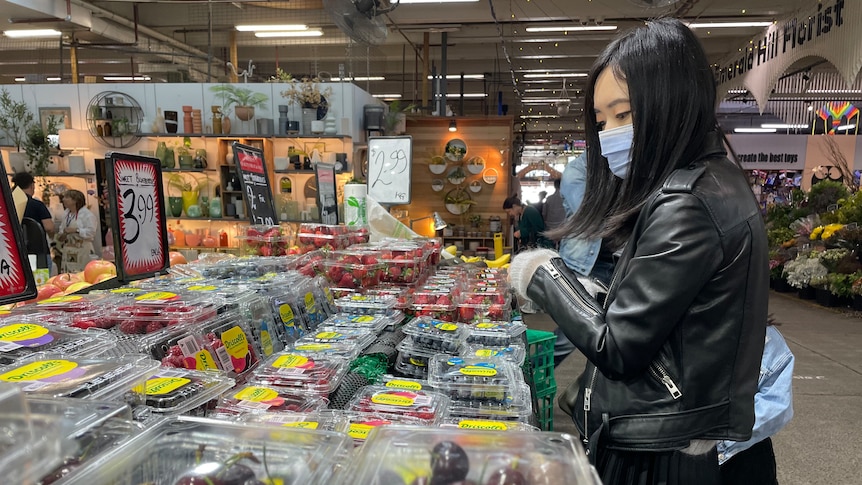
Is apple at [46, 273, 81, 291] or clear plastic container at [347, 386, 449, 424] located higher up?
apple at [46, 273, 81, 291]

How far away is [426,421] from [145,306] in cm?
87

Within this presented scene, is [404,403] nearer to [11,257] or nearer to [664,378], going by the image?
[664,378]

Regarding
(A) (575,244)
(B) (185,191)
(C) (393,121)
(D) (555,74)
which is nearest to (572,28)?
(C) (393,121)

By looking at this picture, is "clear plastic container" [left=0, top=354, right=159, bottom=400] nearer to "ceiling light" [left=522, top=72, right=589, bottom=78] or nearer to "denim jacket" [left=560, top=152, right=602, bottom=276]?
"denim jacket" [left=560, top=152, right=602, bottom=276]

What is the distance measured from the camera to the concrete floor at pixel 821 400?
2846 millimetres

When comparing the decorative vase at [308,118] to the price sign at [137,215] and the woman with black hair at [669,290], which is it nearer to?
the price sign at [137,215]

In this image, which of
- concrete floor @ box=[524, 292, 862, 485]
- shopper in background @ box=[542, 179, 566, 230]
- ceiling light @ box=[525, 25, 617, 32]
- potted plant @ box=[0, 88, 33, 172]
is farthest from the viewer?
ceiling light @ box=[525, 25, 617, 32]

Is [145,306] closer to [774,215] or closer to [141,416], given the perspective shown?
[141,416]

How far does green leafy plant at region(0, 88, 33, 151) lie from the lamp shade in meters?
0.58

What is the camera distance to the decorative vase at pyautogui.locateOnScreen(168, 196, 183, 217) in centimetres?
698

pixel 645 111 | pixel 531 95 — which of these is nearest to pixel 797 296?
pixel 645 111

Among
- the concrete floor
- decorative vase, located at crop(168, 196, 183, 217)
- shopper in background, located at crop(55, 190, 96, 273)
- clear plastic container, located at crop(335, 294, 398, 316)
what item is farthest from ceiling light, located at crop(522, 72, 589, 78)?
clear plastic container, located at crop(335, 294, 398, 316)

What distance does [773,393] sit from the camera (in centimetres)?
167

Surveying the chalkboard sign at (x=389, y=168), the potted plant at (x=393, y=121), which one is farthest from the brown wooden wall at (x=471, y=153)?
the chalkboard sign at (x=389, y=168)
